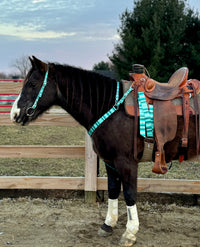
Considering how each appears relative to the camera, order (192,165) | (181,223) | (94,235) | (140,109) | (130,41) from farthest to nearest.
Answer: (130,41), (192,165), (181,223), (94,235), (140,109)

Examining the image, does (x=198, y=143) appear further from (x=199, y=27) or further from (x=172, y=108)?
(x=199, y=27)

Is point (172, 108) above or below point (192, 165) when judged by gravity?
above

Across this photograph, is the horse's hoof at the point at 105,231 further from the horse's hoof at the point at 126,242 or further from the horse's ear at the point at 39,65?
the horse's ear at the point at 39,65

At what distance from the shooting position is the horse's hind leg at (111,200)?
3.21m

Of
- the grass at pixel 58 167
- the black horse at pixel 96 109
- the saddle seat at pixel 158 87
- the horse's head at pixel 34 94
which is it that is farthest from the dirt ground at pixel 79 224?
the saddle seat at pixel 158 87

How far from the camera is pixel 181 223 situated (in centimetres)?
358

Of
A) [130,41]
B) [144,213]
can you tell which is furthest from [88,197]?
[130,41]

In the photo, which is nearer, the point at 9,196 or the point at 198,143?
the point at 198,143

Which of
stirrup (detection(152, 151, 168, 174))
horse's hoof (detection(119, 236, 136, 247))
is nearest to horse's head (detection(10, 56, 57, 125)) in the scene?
stirrup (detection(152, 151, 168, 174))

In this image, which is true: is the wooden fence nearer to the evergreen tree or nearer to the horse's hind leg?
the horse's hind leg

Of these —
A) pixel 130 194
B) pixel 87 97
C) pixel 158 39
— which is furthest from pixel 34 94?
pixel 158 39

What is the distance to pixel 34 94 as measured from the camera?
2.83m

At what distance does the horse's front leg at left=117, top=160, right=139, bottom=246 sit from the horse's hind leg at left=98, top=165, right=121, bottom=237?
28 cm

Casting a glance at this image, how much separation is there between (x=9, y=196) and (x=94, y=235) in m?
1.83
